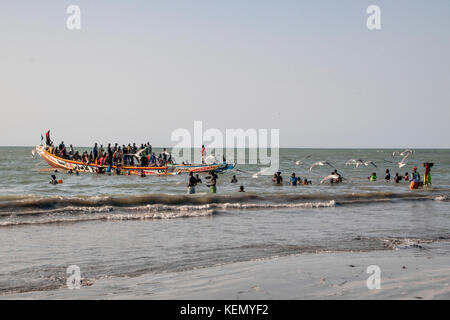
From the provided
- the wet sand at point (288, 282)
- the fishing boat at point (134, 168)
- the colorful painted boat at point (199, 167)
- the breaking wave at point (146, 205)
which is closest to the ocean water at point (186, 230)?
the breaking wave at point (146, 205)

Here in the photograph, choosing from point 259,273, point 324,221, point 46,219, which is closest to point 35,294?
point 259,273

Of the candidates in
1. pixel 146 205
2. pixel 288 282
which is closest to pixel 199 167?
pixel 146 205

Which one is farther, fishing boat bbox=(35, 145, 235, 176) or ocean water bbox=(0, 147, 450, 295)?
fishing boat bbox=(35, 145, 235, 176)

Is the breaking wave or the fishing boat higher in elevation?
the fishing boat

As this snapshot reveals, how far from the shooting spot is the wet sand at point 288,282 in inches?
267

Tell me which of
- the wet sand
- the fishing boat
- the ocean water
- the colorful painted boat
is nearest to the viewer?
the wet sand

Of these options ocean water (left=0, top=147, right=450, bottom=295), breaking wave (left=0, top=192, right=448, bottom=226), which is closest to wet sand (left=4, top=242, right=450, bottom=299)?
ocean water (left=0, top=147, right=450, bottom=295)

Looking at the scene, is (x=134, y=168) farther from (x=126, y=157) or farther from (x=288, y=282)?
(x=288, y=282)

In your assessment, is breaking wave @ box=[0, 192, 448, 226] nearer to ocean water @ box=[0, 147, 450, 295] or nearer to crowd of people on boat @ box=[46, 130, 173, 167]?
ocean water @ box=[0, 147, 450, 295]

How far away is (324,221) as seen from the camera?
53.8ft

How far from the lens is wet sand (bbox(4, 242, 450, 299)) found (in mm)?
6789

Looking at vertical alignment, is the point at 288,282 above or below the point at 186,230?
above

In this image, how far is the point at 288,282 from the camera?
24.7 feet

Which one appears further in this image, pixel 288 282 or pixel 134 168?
pixel 134 168
